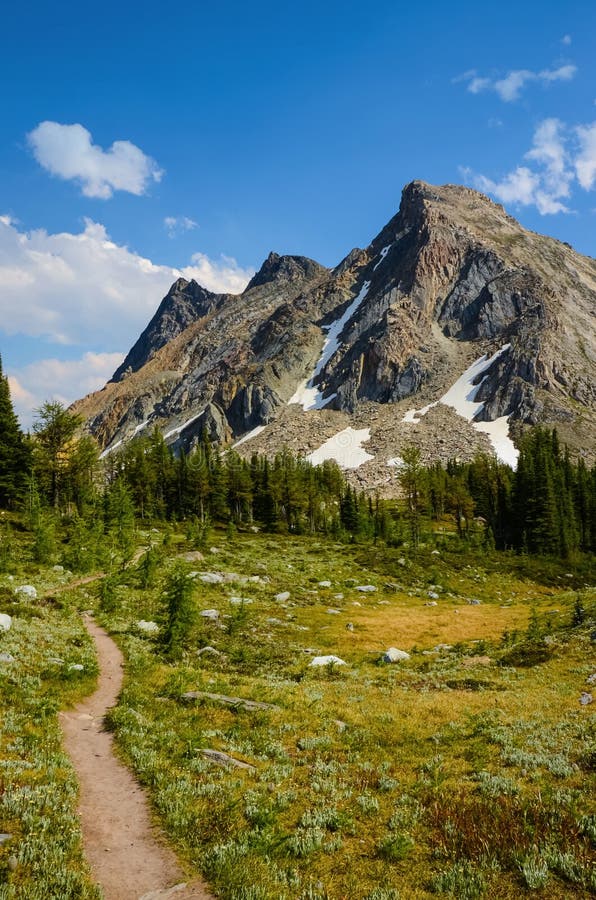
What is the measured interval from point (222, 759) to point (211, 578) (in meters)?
29.2

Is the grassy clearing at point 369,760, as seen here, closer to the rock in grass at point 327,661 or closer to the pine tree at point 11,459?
the rock in grass at point 327,661

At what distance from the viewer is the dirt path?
23.8ft

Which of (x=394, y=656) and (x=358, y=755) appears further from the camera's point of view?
(x=394, y=656)

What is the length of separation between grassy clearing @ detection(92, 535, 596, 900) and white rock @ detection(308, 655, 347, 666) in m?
0.51

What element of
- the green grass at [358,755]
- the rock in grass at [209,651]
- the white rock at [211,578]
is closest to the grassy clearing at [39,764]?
the green grass at [358,755]

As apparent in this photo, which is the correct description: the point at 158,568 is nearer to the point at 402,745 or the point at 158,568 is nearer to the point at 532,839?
the point at 402,745

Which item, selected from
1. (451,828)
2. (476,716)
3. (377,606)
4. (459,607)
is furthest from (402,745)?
(459,607)

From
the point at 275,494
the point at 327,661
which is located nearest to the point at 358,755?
the point at 327,661

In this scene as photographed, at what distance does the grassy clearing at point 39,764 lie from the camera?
688cm

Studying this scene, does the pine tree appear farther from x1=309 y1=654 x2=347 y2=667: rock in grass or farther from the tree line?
x1=309 y1=654 x2=347 y2=667: rock in grass

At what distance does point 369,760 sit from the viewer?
485 inches

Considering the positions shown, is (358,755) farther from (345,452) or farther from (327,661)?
(345,452)

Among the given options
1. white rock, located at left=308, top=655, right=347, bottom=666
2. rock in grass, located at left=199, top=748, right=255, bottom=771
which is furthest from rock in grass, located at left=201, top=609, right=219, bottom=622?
rock in grass, located at left=199, top=748, right=255, bottom=771

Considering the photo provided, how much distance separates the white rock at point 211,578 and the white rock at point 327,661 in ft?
56.2
